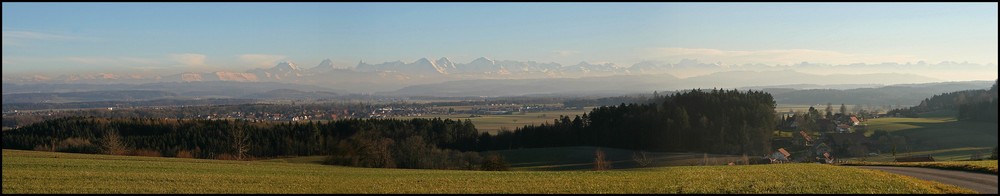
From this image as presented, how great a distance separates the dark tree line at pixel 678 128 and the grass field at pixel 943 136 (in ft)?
47.2

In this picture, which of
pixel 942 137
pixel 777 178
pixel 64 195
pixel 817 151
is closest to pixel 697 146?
pixel 817 151

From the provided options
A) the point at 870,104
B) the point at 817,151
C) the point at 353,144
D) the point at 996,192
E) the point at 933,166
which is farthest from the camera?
the point at 870,104

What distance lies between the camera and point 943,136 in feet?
265

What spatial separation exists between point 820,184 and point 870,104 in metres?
158

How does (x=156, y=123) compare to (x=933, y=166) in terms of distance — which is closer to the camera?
(x=933, y=166)

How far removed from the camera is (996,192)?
19188 mm

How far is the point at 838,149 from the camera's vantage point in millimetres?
79438

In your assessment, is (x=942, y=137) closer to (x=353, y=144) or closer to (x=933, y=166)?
(x=933, y=166)

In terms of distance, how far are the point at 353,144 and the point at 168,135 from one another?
40711 millimetres

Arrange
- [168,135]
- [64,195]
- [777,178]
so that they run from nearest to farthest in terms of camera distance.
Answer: [64,195]
[777,178]
[168,135]

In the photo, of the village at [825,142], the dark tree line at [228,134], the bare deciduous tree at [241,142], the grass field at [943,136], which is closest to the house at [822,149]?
the village at [825,142]

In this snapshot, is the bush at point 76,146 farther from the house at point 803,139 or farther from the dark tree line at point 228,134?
the house at point 803,139

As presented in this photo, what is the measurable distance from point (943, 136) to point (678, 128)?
36452 millimetres

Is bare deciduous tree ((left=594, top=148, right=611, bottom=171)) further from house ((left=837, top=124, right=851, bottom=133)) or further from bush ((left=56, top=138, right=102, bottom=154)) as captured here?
bush ((left=56, top=138, right=102, bottom=154))
